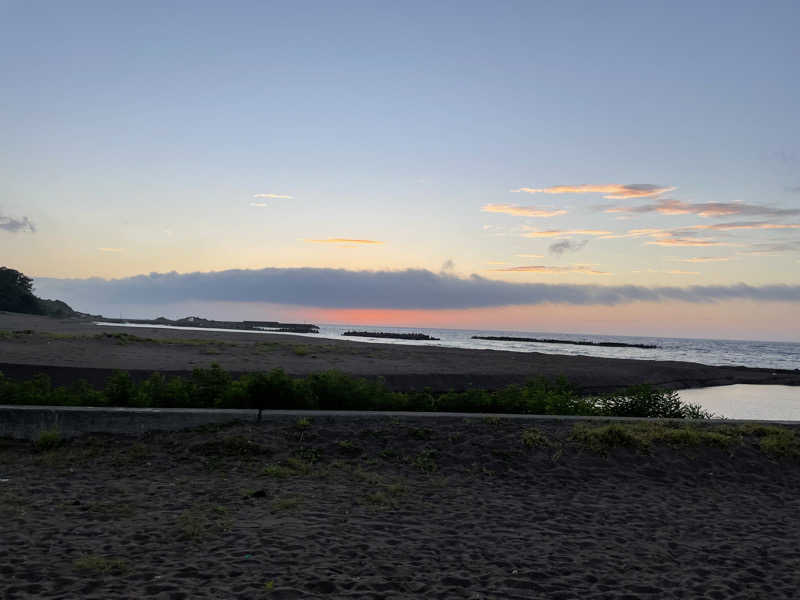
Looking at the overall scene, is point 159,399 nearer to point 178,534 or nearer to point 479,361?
point 178,534

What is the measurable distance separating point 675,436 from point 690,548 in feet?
14.8

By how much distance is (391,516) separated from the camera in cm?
724

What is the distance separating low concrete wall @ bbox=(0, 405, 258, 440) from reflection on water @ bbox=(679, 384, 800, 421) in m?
19.9

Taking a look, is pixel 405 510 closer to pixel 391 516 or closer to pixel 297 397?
pixel 391 516

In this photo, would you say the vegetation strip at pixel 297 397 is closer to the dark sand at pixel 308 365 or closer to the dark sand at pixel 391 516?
the dark sand at pixel 391 516

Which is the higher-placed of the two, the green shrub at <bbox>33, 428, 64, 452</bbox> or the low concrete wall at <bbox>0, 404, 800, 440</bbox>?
the low concrete wall at <bbox>0, 404, 800, 440</bbox>

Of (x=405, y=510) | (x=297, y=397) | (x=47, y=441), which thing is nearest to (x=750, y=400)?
(x=297, y=397)

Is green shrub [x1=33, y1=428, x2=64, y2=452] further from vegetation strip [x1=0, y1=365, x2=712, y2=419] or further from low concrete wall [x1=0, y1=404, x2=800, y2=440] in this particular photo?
vegetation strip [x1=0, y1=365, x2=712, y2=419]

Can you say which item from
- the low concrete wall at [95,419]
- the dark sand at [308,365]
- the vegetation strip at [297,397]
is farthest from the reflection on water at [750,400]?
the low concrete wall at [95,419]

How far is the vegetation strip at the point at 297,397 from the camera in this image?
1159cm

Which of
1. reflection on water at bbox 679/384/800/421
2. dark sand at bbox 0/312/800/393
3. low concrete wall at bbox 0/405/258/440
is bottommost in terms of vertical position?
reflection on water at bbox 679/384/800/421

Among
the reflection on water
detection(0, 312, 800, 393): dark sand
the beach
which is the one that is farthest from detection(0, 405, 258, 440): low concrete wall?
the reflection on water

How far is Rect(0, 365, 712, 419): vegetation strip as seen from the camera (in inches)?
456

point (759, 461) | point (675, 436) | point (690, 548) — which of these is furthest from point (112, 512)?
point (759, 461)
